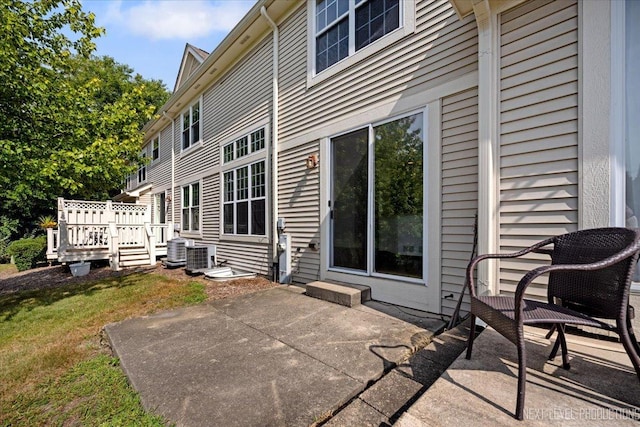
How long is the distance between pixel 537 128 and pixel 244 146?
6143mm

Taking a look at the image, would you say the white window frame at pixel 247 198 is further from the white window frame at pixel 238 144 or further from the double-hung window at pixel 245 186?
the white window frame at pixel 238 144

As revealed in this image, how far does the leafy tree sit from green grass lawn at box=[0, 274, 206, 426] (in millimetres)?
1971

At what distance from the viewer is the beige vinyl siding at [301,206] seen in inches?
204

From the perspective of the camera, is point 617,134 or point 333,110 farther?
point 333,110

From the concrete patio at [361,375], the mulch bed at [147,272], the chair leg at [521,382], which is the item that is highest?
the chair leg at [521,382]

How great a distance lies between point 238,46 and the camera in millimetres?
7145

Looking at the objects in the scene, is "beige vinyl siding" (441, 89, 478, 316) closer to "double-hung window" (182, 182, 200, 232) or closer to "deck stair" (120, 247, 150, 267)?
"double-hung window" (182, 182, 200, 232)

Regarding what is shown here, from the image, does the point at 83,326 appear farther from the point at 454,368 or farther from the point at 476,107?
the point at 476,107

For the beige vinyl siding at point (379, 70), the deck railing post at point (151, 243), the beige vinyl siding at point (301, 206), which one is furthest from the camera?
the deck railing post at point (151, 243)

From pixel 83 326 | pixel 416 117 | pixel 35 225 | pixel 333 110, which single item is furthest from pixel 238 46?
pixel 35 225

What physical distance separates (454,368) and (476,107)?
2679mm

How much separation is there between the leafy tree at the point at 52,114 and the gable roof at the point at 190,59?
4.88 meters

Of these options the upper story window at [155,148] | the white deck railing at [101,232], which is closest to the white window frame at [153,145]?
the upper story window at [155,148]

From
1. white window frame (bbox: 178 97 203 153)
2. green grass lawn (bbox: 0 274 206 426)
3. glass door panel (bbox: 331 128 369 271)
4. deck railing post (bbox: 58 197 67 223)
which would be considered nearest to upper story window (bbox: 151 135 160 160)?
white window frame (bbox: 178 97 203 153)
